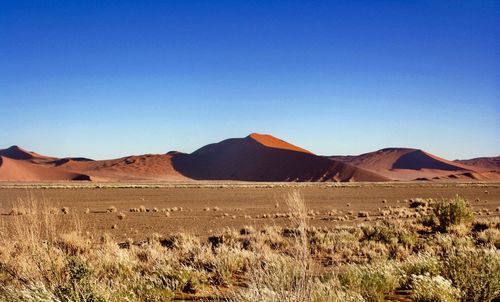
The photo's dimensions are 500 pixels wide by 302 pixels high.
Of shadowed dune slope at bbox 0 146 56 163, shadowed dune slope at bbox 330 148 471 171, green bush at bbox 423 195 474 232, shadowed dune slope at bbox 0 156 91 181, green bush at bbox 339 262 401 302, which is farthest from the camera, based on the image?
shadowed dune slope at bbox 0 146 56 163

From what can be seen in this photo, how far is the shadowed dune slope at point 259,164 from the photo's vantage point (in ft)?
335

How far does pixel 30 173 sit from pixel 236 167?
51.6m

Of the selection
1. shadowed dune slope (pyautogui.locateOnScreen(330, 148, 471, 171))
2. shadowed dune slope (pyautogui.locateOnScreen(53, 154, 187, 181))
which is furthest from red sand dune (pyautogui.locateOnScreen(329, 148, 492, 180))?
shadowed dune slope (pyautogui.locateOnScreen(53, 154, 187, 181))

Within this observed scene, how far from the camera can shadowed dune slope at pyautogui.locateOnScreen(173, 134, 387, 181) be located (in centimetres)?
10200

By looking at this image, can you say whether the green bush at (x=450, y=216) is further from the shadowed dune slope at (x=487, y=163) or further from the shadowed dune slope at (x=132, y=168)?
the shadowed dune slope at (x=487, y=163)

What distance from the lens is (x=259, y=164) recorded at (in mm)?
121500

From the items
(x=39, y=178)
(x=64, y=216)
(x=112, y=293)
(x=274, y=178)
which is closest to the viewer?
(x=112, y=293)

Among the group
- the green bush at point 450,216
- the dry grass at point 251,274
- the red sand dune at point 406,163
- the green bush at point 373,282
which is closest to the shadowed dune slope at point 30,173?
the green bush at point 450,216

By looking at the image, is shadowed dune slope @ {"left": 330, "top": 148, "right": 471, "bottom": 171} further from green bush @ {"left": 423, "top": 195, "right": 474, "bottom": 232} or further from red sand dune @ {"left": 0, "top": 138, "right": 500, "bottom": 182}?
green bush @ {"left": 423, "top": 195, "right": 474, "bottom": 232}

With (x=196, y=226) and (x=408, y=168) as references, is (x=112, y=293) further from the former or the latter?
(x=408, y=168)

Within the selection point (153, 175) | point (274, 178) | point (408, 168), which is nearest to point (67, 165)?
point (153, 175)

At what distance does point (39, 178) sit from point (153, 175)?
27.9m

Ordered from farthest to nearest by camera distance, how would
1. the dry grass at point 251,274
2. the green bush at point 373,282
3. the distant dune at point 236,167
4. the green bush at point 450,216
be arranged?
the distant dune at point 236,167 → the green bush at point 450,216 → the green bush at point 373,282 → the dry grass at point 251,274

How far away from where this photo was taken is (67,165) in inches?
5221
